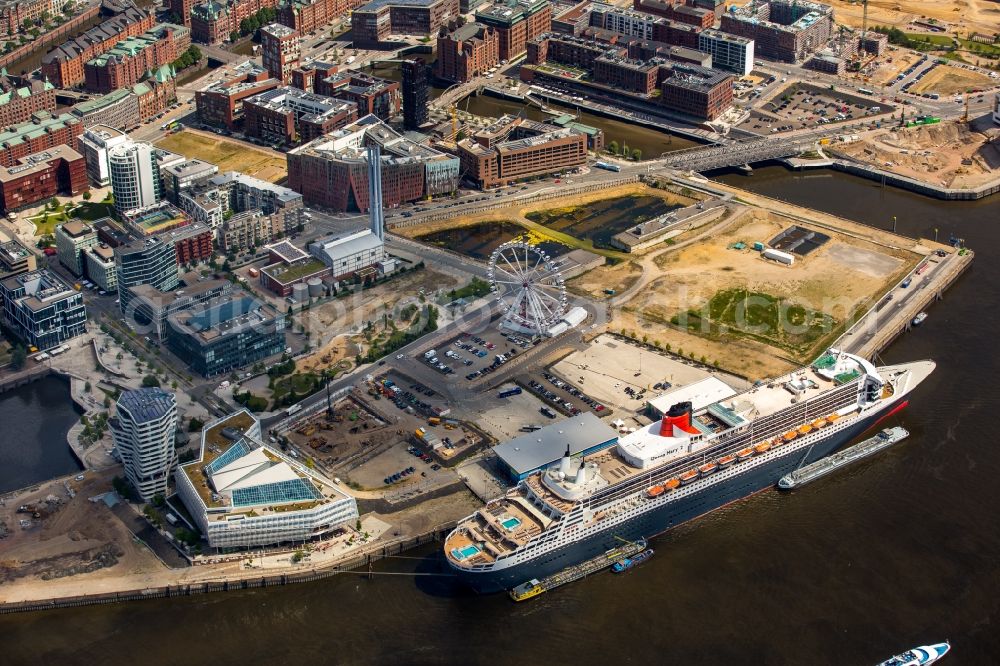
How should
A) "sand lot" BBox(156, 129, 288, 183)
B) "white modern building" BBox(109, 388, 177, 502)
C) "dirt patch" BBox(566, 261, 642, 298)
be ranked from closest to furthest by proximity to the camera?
1. "white modern building" BBox(109, 388, 177, 502)
2. "dirt patch" BBox(566, 261, 642, 298)
3. "sand lot" BBox(156, 129, 288, 183)

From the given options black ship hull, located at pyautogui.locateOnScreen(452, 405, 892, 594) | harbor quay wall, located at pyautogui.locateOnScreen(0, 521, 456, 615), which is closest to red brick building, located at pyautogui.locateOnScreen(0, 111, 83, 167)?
harbor quay wall, located at pyautogui.locateOnScreen(0, 521, 456, 615)

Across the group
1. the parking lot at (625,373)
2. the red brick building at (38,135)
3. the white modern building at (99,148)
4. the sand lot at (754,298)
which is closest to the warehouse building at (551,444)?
the parking lot at (625,373)

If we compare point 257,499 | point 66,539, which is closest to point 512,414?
point 257,499

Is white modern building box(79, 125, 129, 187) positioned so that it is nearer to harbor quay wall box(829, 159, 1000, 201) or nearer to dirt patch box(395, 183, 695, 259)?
dirt patch box(395, 183, 695, 259)

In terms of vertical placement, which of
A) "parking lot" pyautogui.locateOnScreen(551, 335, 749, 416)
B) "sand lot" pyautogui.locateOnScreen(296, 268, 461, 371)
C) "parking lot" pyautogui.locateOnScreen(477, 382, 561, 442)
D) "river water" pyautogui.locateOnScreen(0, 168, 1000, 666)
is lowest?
"river water" pyautogui.locateOnScreen(0, 168, 1000, 666)

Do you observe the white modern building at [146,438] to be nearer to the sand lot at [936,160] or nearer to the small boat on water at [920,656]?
the small boat on water at [920,656]

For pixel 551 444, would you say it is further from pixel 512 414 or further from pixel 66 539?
pixel 66 539
